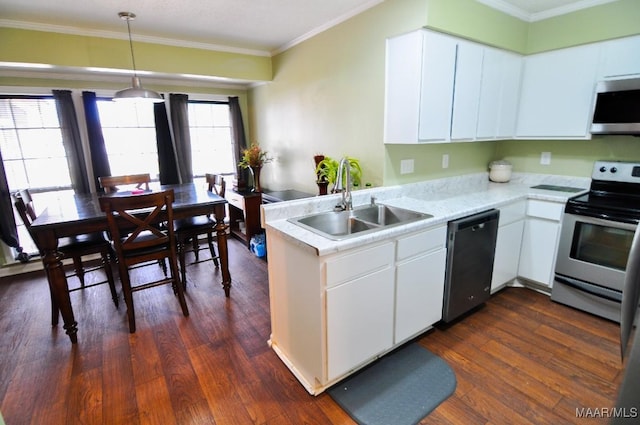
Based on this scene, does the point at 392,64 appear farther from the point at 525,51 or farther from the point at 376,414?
the point at 376,414

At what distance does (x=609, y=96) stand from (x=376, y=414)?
2949 mm

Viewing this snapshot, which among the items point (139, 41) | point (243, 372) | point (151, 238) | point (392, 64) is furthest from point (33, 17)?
point (243, 372)

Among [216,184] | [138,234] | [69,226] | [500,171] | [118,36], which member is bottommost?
[138,234]

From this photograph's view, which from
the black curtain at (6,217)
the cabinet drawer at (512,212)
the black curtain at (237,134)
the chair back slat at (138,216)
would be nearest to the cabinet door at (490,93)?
the cabinet drawer at (512,212)

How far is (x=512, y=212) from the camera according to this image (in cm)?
262

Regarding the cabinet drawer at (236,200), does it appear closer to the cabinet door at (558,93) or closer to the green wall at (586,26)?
the cabinet door at (558,93)

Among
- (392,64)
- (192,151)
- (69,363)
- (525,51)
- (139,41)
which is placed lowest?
(69,363)

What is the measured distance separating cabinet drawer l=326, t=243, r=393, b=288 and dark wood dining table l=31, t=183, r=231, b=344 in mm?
1559

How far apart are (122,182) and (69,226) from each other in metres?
1.43

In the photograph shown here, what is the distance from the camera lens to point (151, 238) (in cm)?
255

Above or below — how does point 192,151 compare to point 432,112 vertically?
below

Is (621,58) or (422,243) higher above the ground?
Answer: (621,58)

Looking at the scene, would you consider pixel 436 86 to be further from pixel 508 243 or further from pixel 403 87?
pixel 508 243

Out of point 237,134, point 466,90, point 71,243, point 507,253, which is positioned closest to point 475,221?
point 507,253
